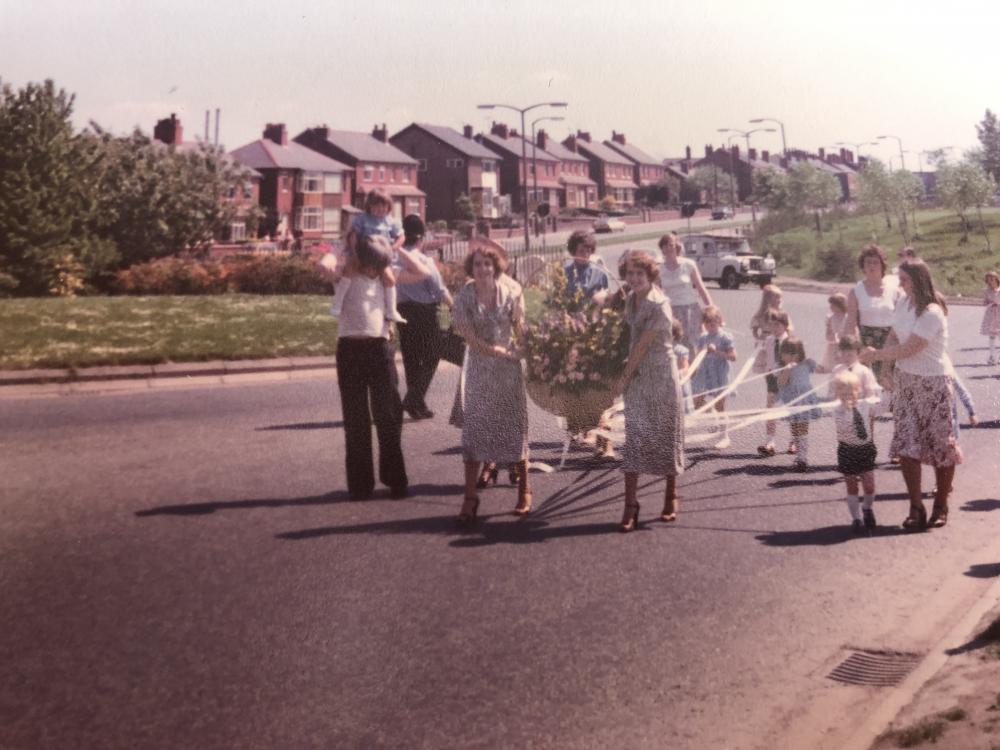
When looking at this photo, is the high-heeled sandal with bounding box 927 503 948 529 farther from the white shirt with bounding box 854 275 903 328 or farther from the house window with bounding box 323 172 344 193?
the house window with bounding box 323 172 344 193

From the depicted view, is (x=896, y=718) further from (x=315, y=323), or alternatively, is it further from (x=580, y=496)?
(x=315, y=323)

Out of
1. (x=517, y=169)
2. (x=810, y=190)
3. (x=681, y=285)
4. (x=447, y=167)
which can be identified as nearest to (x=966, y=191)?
(x=681, y=285)

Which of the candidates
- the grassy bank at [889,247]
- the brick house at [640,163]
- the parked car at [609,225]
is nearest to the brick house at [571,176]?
the brick house at [640,163]

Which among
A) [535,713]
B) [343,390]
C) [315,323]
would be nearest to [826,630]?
[535,713]

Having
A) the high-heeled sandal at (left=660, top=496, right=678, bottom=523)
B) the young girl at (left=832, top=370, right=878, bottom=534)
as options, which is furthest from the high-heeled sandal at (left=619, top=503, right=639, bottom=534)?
the young girl at (left=832, top=370, right=878, bottom=534)

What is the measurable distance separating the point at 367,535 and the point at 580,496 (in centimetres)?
200

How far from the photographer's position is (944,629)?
486cm

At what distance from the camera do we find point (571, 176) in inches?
4483

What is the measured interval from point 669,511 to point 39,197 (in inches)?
1032

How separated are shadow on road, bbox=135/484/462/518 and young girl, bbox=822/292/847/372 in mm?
4002

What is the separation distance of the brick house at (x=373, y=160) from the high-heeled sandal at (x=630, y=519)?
77525 millimetres

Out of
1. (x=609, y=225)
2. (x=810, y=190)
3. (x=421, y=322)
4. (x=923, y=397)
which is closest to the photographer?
(x=923, y=397)

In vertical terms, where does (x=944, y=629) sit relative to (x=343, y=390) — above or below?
below

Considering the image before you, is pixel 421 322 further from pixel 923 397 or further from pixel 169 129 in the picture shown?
pixel 169 129
